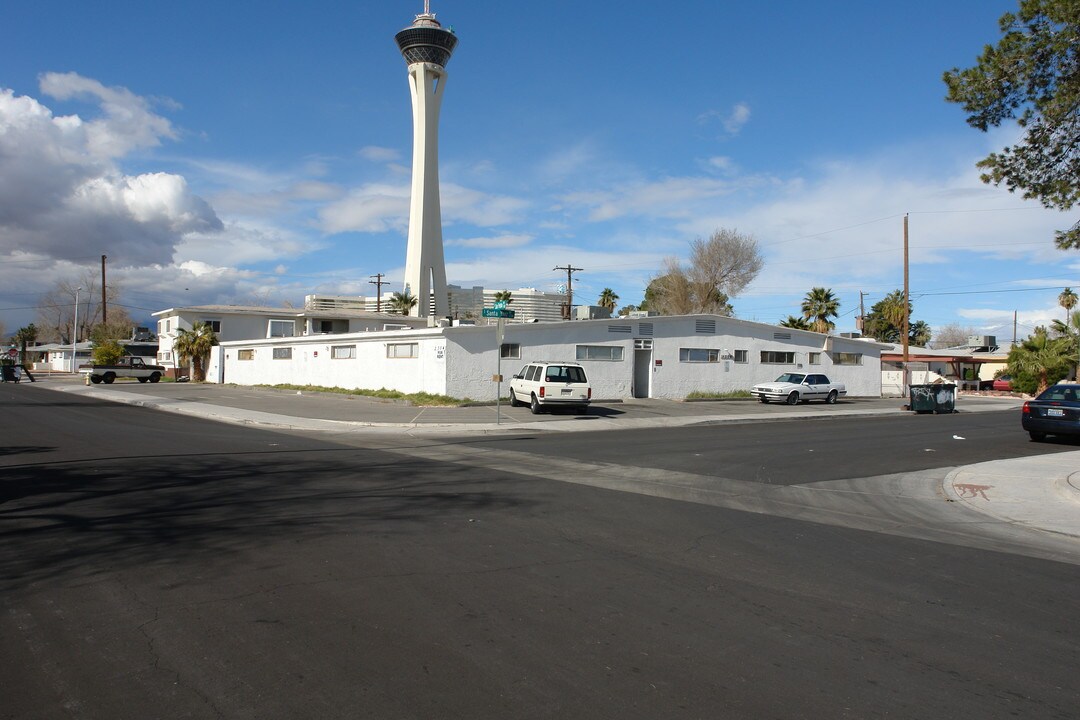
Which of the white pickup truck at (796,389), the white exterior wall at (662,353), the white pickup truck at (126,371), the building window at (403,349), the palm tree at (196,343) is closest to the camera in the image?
the white exterior wall at (662,353)

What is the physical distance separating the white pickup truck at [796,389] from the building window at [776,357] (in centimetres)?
269

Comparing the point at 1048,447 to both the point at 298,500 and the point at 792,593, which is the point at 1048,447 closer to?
the point at 792,593

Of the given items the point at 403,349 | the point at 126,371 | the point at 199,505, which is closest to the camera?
the point at 199,505

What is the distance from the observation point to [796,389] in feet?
116

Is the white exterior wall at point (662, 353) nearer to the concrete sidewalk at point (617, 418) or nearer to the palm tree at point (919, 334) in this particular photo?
the concrete sidewalk at point (617, 418)

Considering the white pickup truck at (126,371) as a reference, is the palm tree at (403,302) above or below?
above

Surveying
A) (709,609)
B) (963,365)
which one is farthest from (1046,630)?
(963,365)

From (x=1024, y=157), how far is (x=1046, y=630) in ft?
34.1

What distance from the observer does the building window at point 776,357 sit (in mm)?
39188

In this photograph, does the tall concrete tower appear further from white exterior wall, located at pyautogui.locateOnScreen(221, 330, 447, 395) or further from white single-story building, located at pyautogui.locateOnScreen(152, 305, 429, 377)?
white exterior wall, located at pyautogui.locateOnScreen(221, 330, 447, 395)

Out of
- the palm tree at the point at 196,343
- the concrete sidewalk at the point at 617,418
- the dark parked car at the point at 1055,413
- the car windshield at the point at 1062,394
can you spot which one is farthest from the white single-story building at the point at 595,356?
the car windshield at the point at 1062,394

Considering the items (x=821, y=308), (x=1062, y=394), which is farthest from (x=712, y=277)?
(x=1062, y=394)

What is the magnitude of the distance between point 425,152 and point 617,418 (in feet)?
176

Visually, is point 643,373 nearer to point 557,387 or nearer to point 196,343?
point 557,387
